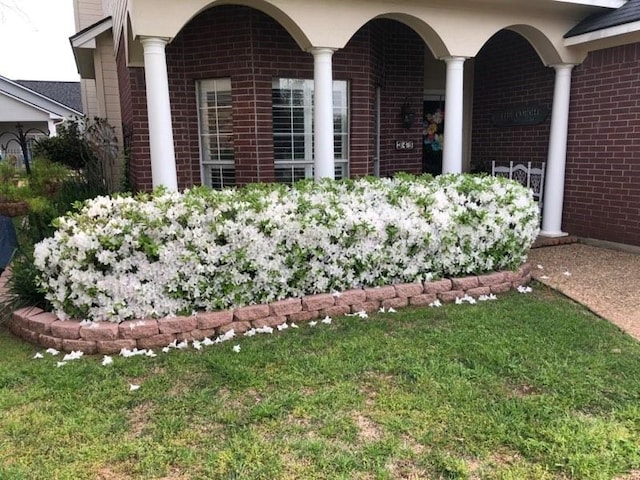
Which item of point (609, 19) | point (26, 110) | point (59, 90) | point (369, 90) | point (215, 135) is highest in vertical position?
point (59, 90)

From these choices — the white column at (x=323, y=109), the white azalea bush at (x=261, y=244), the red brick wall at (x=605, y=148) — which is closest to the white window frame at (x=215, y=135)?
the white column at (x=323, y=109)

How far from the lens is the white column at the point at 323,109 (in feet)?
17.2

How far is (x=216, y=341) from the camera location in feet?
12.2

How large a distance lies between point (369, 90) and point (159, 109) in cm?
316

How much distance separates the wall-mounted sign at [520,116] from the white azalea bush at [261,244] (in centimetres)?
319

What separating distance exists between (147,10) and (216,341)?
3001 mm

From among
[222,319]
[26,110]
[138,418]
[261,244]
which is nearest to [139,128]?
[261,244]

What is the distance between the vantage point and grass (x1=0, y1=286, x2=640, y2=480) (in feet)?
7.58

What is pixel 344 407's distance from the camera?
2.78 m

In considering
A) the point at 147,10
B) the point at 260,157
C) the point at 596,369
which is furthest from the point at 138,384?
the point at 260,157

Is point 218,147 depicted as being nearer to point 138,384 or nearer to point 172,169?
point 172,169

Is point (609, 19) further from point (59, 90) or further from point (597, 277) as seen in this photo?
point (59, 90)

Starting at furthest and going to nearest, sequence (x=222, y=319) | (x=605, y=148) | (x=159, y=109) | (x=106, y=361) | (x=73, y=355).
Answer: (x=605, y=148) → (x=159, y=109) → (x=222, y=319) → (x=73, y=355) → (x=106, y=361)

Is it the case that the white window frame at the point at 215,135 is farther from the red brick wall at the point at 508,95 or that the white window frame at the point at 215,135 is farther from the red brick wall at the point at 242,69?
the red brick wall at the point at 508,95
